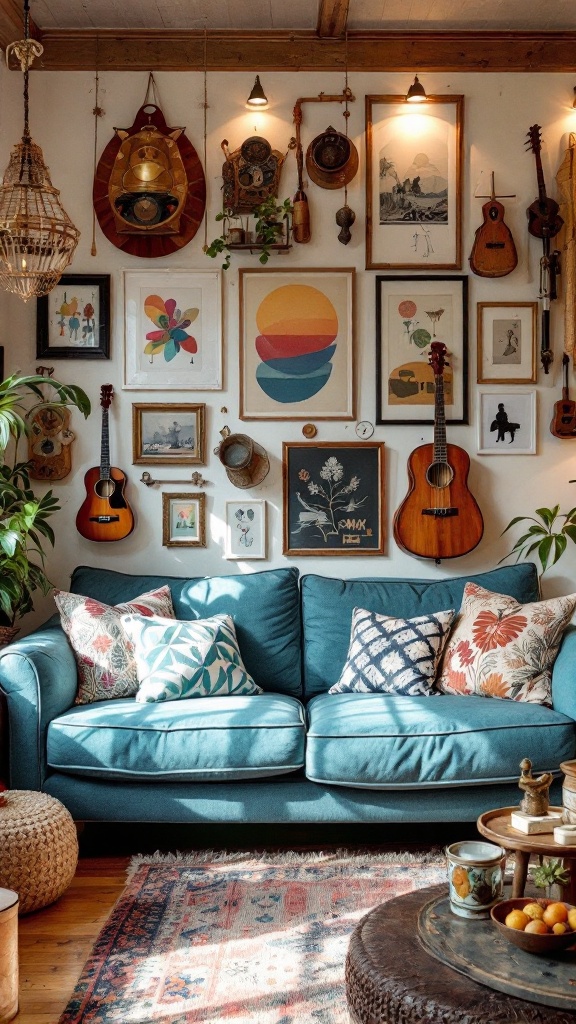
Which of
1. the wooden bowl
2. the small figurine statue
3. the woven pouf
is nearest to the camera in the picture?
the wooden bowl

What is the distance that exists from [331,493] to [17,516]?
134cm

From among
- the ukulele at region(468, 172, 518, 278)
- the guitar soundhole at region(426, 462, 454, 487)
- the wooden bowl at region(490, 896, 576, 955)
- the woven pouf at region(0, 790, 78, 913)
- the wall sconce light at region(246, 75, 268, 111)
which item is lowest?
the woven pouf at region(0, 790, 78, 913)

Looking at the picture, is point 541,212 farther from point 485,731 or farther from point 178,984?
point 178,984

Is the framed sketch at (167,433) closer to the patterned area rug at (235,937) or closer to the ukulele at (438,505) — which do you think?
the ukulele at (438,505)

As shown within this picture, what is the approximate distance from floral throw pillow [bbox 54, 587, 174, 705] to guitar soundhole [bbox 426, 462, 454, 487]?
1346 millimetres

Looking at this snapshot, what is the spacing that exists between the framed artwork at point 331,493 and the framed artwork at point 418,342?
0.24 metres

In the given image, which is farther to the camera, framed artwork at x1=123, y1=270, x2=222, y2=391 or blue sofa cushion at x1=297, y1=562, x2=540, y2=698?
framed artwork at x1=123, y1=270, x2=222, y2=391

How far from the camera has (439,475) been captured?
3.90 meters

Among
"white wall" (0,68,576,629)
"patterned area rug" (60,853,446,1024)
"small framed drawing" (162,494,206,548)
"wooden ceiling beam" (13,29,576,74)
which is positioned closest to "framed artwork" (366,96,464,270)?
"white wall" (0,68,576,629)

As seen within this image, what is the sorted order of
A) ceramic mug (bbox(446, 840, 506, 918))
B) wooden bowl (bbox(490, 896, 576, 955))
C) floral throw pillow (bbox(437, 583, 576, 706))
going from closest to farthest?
1. wooden bowl (bbox(490, 896, 576, 955))
2. ceramic mug (bbox(446, 840, 506, 918))
3. floral throw pillow (bbox(437, 583, 576, 706))

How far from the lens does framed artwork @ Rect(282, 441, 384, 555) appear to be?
3973 millimetres

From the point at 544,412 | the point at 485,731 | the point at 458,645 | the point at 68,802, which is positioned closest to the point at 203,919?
the point at 68,802

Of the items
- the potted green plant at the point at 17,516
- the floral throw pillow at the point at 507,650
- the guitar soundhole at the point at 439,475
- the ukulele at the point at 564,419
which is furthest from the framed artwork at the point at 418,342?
the potted green plant at the point at 17,516

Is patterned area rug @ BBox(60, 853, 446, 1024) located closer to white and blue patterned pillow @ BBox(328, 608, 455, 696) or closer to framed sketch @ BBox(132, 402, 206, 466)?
white and blue patterned pillow @ BBox(328, 608, 455, 696)
